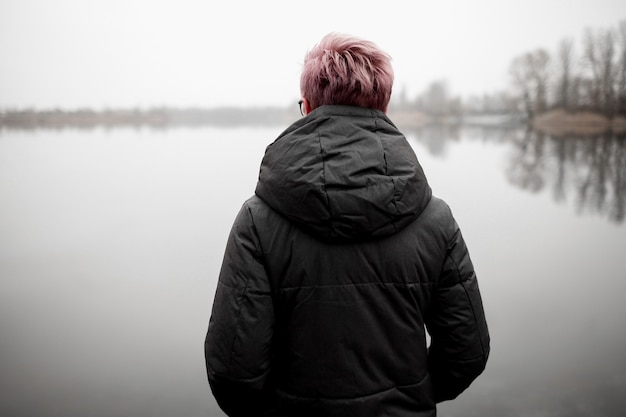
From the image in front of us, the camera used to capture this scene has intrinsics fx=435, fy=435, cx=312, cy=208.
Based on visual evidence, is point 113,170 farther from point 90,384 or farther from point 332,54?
point 332,54

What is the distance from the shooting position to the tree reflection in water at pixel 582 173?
1522cm

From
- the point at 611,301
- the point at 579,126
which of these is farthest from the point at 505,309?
the point at 579,126

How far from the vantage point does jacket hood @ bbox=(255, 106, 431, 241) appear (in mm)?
1017

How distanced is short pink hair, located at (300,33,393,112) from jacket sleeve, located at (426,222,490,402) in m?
0.43

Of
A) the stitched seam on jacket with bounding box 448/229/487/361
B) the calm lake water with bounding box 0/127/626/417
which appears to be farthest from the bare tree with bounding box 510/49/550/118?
the stitched seam on jacket with bounding box 448/229/487/361

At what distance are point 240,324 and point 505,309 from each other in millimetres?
5612

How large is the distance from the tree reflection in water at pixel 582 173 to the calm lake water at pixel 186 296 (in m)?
0.22

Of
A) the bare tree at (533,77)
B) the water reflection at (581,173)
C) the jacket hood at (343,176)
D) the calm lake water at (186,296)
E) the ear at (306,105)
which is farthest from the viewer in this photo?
the bare tree at (533,77)

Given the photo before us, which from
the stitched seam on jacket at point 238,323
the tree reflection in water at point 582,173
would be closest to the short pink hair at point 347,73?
the stitched seam on jacket at point 238,323

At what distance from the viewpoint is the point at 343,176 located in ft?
3.33

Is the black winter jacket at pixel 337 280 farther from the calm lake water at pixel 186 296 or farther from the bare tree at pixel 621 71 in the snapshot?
the bare tree at pixel 621 71

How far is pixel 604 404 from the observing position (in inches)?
135

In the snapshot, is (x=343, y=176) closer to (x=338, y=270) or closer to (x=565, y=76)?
(x=338, y=270)

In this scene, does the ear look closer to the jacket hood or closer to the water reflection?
the jacket hood
